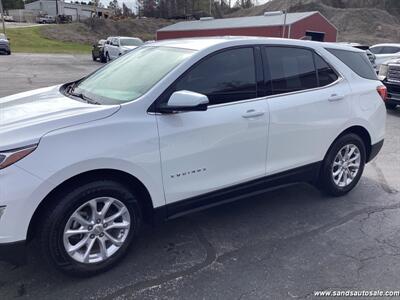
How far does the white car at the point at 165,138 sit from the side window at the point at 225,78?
1 cm

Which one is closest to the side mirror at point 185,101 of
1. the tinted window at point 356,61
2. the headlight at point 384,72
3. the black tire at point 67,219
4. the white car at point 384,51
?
the black tire at point 67,219

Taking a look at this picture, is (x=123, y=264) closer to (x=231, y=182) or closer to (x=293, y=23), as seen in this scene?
(x=231, y=182)

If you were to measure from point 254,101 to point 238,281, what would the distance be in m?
1.58

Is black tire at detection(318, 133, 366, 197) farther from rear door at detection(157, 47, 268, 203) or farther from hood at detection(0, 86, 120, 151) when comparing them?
hood at detection(0, 86, 120, 151)

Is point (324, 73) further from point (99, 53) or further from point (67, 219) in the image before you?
point (99, 53)

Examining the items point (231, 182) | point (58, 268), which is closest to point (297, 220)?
point (231, 182)

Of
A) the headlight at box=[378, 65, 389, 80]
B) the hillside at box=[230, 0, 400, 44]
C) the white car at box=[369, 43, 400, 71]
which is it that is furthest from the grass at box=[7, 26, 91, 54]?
the headlight at box=[378, 65, 389, 80]

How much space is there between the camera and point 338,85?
425 cm

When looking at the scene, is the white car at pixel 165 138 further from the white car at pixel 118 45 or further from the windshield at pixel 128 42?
the windshield at pixel 128 42

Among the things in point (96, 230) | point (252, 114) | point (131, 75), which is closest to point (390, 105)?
point (252, 114)

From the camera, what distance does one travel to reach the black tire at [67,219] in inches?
105

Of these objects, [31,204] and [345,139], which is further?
[345,139]

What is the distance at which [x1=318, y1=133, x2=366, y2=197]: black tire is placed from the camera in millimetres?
4328

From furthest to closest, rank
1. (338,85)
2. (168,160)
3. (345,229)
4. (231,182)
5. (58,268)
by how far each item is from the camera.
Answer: (338,85) → (345,229) → (231,182) → (168,160) → (58,268)
